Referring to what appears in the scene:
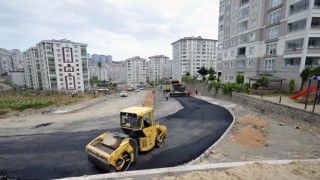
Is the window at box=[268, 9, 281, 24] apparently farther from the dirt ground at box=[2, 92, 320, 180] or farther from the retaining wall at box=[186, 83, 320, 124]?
the dirt ground at box=[2, 92, 320, 180]

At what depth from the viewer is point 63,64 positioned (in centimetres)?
5641

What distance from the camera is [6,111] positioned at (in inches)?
727

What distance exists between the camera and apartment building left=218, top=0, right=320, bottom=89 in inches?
781

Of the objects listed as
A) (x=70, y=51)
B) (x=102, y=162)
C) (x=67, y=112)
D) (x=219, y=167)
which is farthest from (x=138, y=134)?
(x=70, y=51)

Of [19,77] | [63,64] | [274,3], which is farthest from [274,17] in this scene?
[19,77]

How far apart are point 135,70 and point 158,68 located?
76.2ft

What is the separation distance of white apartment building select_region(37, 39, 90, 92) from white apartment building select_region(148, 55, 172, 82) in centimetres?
6903

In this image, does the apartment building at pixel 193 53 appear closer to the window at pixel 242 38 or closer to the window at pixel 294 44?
the window at pixel 242 38

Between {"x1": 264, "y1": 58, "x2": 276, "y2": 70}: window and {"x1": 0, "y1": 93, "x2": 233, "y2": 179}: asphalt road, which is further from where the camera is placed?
{"x1": 264, "y1": 58, "x2": 276, "y2": 70}: window

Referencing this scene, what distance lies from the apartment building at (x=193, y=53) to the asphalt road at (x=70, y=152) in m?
83.8

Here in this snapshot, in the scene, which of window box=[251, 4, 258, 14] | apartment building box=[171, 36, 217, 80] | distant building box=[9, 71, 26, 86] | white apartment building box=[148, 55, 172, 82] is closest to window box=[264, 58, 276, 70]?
window box=[251, 4, 258, 14]

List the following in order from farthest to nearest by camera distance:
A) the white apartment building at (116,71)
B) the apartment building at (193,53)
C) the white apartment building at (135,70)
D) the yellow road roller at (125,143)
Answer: the white apartment building at (116,71) < the white apartment building at (135,70) < the apartment building at (193,53) < the yellow road roller at (125,143)

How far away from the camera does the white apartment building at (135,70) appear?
109 meters

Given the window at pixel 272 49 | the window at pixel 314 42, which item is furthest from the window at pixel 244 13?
the window at pixel 314 42
